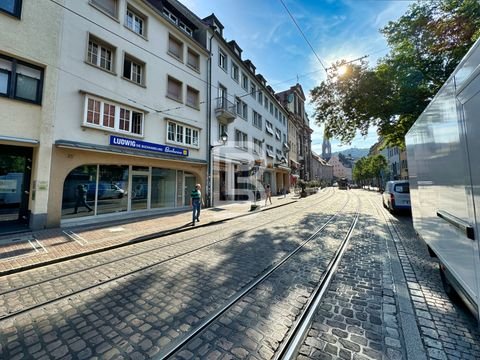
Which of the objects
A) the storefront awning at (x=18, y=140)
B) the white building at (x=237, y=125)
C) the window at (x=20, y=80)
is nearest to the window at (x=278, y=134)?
the white building at (x=237, y=125)

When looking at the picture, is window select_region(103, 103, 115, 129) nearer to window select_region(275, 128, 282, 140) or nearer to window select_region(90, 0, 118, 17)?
window select_region(90, 0, 118, 17)

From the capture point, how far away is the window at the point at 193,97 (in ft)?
48.5

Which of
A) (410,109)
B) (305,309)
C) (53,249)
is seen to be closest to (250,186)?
(410,109)

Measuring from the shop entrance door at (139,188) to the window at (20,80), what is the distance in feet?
15.8

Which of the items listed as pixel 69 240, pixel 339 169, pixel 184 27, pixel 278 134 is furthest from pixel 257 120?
pixel 339 169

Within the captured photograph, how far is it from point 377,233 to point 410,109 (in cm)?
864

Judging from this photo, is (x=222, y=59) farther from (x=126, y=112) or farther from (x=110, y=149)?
(x=110, y=149)

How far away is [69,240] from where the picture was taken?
21.7 ft

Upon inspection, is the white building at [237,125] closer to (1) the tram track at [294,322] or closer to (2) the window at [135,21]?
(2) the window at [135,21]

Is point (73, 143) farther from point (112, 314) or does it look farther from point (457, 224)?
point (457, 224)

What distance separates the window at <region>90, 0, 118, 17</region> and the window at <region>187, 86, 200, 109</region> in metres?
5.38

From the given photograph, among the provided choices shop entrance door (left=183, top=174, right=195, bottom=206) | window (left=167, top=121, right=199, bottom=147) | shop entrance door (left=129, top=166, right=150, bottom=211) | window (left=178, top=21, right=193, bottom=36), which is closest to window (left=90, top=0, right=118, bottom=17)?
window (left=178, top=21, right=193, bottom=36)

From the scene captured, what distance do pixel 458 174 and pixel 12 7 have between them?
538 inches

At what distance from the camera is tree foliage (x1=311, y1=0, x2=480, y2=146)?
909 centimetres
